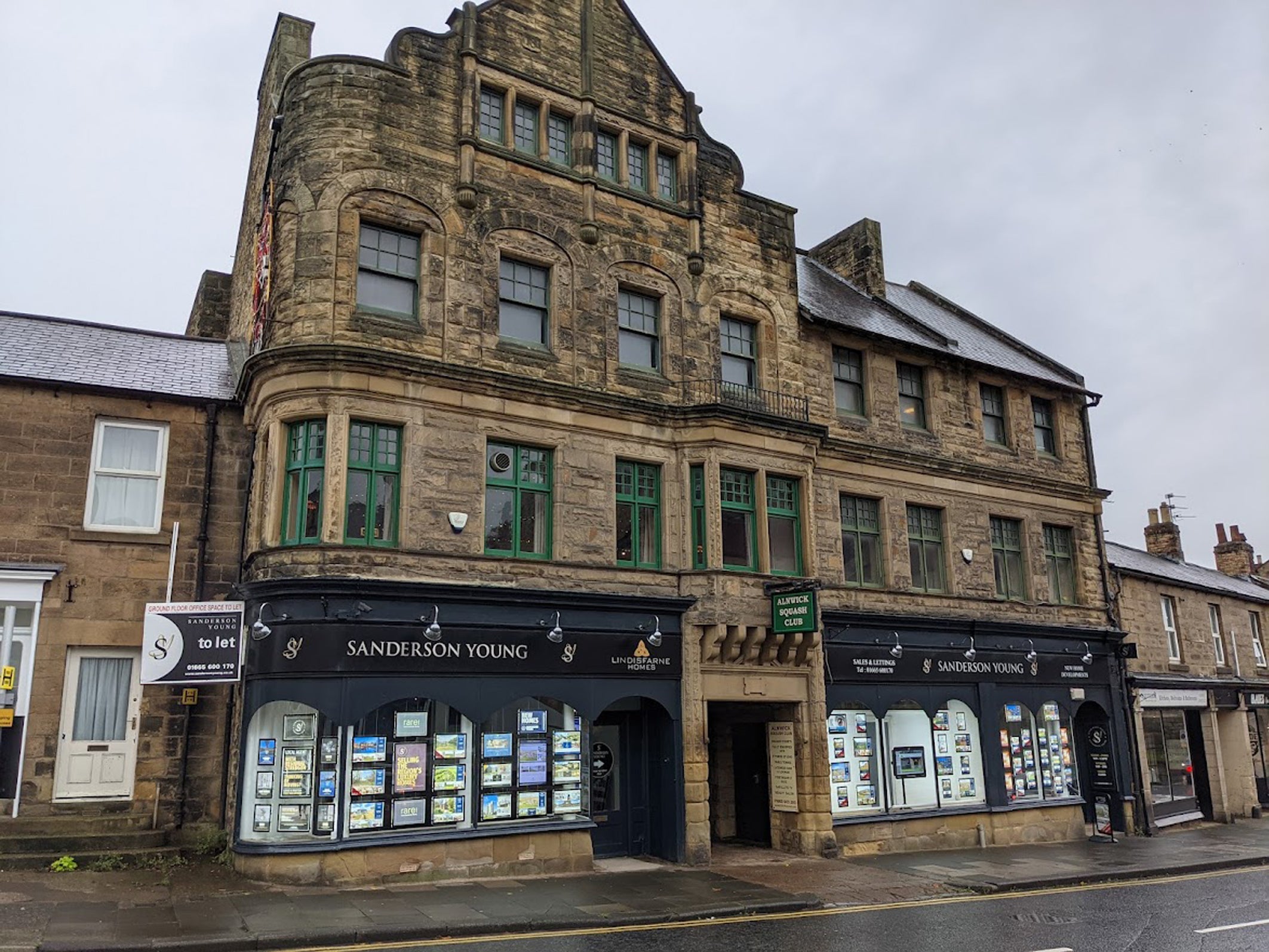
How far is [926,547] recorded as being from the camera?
894 inches

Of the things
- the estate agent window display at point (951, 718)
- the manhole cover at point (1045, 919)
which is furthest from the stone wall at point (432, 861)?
the manhole cover at point (1045, 919)

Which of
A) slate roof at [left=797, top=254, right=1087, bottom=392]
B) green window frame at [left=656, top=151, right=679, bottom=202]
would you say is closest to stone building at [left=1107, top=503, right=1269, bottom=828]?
slate roof at [left=797, top=254, right=1087, bottom=392]

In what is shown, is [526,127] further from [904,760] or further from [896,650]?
[904,760]

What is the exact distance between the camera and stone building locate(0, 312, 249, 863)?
15.3m

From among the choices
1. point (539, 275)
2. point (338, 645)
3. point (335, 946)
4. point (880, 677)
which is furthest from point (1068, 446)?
point (335, 946)

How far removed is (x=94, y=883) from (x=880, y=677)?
14691mm

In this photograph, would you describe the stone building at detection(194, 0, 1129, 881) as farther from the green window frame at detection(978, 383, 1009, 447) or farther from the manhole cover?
the manhole cover

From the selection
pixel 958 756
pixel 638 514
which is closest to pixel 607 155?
pixel 638 514

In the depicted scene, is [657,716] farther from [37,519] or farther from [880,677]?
[37,519]

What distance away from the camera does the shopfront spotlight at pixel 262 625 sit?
14455 millimetres

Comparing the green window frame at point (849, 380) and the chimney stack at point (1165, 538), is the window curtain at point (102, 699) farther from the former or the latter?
the chimney stack at point (1165, 538)

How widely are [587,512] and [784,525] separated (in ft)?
14.6

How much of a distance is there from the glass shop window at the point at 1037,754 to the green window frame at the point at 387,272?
16248 millimetres

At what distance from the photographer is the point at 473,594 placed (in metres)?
15.6
